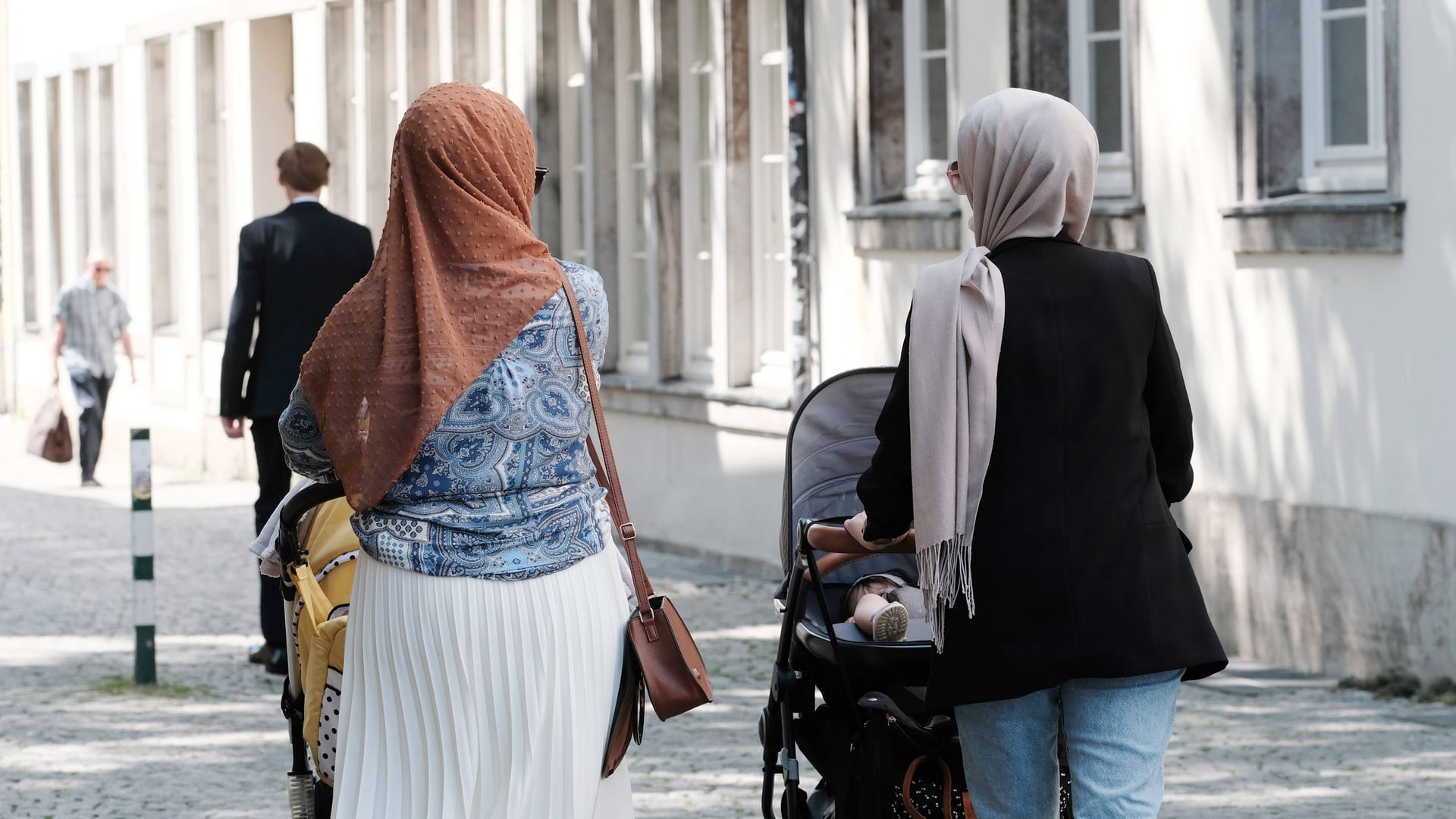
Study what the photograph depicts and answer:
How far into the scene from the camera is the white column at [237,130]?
840 inches

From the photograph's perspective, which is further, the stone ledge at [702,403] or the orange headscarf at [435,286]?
the stone ledge at [702,403]

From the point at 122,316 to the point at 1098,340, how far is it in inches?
704

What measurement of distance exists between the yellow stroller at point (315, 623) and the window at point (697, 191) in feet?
30.1

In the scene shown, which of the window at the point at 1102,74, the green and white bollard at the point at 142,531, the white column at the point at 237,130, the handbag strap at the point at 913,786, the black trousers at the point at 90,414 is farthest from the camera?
the white column at the point at 237,130

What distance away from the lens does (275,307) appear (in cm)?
902

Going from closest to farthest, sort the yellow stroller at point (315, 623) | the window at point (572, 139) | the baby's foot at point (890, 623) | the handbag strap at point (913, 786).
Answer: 1. the handbag strap at point (913, 786)
2. the yellow stroller at point (315, 623)
3. the baby's foot at point (890, 623)
4. the window at point (572, 139)

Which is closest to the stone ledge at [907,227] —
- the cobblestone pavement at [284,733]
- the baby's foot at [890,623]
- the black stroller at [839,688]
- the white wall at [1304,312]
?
the white wall at [1304,312]

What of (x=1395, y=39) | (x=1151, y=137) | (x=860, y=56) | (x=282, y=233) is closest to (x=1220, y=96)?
(x=1151, y=137)

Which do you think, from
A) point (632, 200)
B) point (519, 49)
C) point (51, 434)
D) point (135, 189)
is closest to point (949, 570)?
point (632, 200)

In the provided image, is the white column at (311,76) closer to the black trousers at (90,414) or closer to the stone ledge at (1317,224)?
the black trousers at (90,414)

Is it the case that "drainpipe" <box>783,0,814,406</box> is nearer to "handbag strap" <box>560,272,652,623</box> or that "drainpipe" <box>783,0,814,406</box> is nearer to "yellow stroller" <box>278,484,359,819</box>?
"yellow stroller" <box>278,484,359,819</box>

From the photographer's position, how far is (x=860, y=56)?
496 inches

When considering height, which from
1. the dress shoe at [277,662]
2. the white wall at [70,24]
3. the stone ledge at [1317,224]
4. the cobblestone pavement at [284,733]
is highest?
the white wall at [70,24]

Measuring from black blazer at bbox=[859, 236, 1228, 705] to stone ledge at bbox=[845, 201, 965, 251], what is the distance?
26.6 feet
